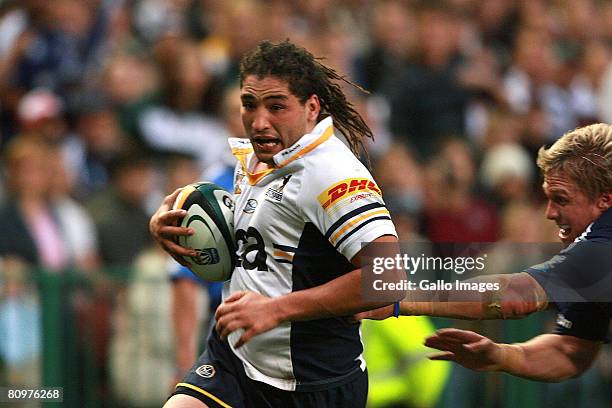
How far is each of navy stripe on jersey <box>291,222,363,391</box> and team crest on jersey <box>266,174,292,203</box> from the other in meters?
0.17

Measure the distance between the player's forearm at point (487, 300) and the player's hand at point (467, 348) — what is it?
0.81 feet

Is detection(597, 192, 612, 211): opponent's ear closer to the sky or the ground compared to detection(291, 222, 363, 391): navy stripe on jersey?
closer to the sky

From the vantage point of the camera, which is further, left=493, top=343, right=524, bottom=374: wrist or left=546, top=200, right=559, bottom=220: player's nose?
left=546, top=200, right=559, bottom=220: player's nose

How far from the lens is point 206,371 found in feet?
17.1

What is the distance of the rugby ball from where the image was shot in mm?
5172

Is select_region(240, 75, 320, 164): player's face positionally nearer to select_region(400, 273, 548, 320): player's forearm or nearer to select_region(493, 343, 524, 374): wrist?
select_region(400, 273, 548, 320): player's forearm

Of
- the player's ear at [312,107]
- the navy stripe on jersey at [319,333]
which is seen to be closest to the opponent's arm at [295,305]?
the navy stripe on jersey at [319,333]

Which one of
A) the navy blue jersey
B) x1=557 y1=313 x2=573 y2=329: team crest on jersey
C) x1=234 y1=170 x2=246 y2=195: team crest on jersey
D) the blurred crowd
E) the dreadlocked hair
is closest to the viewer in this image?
the navy blue jersey

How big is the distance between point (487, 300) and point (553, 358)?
0.35 meters

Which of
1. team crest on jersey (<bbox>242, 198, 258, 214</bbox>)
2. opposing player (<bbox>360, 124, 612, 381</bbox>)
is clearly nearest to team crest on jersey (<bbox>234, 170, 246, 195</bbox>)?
team crest on jersey (<bbox>242, 198, 258, 214</bbox>)

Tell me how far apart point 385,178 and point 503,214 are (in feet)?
3.56

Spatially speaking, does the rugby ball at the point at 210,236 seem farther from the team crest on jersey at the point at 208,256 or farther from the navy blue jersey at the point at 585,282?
the navy blue jersey at the point at 585,282

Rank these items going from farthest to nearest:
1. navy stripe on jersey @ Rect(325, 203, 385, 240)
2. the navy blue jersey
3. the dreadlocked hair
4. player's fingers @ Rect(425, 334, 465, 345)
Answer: the dreadlocked hair, navy stripe on jersey @ Rect(325, 203, 385, 240), the navy blue jersey, player's fingers @ Rect(425, 334, 465, 345)

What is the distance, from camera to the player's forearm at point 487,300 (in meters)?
4.79
